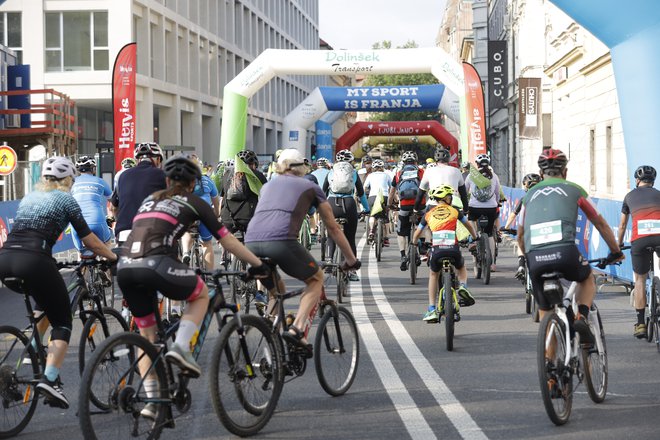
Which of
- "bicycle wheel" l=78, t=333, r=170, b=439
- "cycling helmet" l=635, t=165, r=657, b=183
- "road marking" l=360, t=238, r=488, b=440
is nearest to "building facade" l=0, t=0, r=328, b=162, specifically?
"road marking" l=360, t=238, r=488, b=440

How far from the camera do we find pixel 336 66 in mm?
Result: 32656

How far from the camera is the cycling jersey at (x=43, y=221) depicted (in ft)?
22.5

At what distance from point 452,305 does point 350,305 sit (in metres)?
3.79

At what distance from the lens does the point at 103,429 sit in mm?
5910

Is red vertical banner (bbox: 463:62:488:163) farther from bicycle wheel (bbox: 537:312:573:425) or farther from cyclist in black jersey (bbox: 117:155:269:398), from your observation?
cyclist in black jersey (bbox: 117:155:269:398)

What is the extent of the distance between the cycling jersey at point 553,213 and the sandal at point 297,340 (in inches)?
63.6

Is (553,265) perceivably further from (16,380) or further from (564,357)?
(16,380)

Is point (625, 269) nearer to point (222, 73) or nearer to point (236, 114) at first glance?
point (236, 114)

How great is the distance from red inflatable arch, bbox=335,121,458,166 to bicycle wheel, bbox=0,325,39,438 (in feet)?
188

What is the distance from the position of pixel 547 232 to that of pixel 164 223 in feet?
8.66

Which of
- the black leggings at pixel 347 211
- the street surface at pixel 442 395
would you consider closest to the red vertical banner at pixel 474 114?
the black leggings at pixel 347 211

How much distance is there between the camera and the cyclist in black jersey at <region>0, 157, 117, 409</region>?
6.77 metres

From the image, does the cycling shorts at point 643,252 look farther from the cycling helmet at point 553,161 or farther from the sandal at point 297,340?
the sandal at point 297,340

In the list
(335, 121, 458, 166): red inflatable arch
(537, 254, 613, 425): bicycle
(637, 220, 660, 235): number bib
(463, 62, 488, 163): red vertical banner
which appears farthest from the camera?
(335, 121, 458, 166): red inflatable arch
